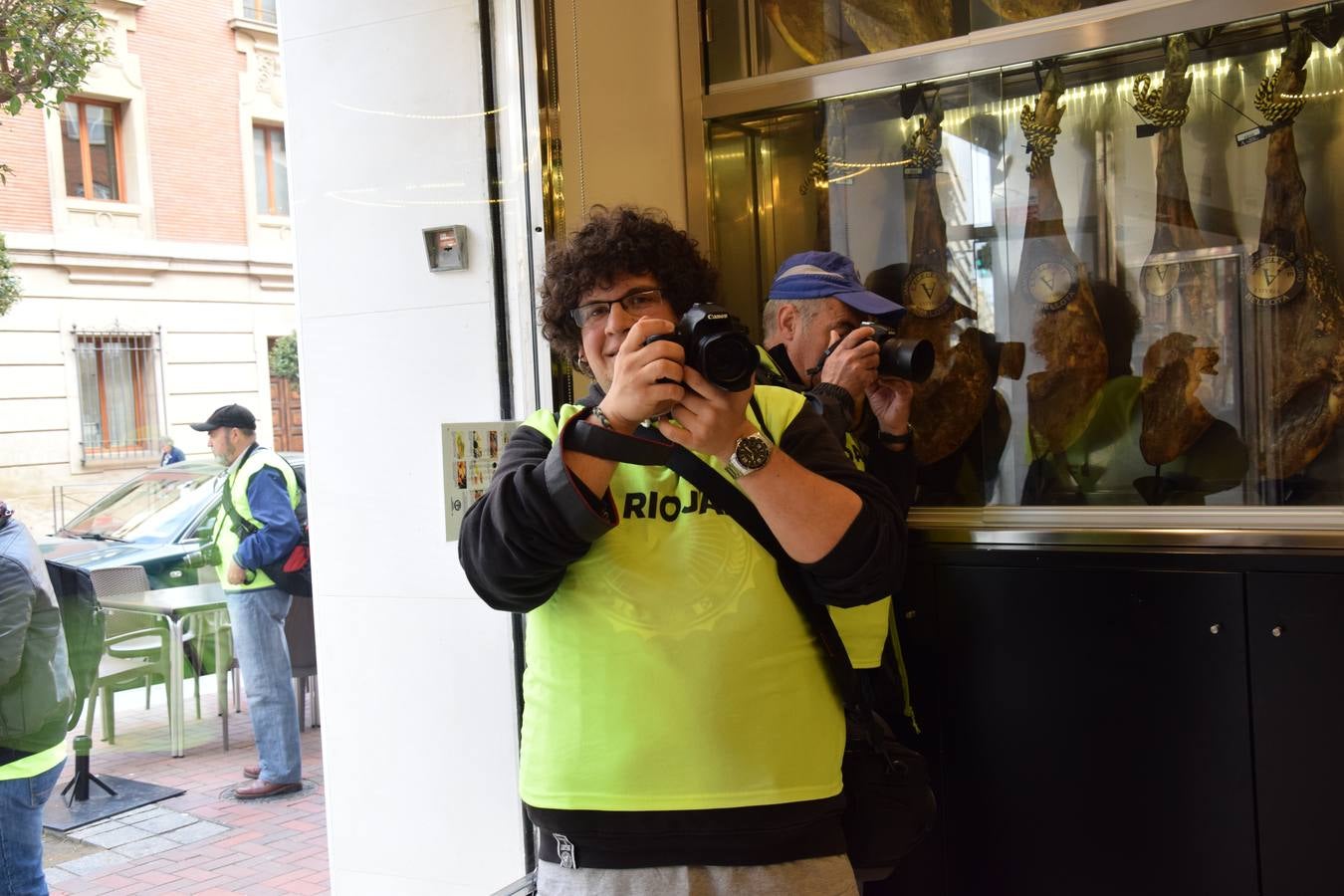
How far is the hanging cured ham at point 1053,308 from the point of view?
2.51 m

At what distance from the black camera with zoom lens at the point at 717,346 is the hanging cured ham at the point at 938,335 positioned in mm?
1463

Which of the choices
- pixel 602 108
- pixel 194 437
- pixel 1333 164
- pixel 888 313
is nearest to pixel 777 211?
pixel 602 108

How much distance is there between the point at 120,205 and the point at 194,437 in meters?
0.37

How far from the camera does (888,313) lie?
7.15 feet

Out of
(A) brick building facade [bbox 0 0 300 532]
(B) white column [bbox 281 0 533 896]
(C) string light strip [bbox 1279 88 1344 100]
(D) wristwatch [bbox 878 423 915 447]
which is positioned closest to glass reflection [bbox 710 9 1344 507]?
(C) string light strip [bbox 1279 88 1344 100]

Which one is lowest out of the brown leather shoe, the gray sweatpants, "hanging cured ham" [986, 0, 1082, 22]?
the brown leather shoe

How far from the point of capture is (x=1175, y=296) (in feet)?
8.14

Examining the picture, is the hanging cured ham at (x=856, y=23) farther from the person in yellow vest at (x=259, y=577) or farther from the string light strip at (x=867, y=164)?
the person in yellow vest at (x=259, y=577)

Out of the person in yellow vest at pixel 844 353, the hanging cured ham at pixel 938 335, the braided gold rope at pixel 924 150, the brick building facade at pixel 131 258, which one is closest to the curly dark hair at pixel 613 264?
the person in yellow vest at pixel 844 353

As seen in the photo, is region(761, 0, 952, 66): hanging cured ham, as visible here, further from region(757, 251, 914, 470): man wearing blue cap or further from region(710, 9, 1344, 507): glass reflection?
region(757, 251, 914, 470): man wearing blue cap

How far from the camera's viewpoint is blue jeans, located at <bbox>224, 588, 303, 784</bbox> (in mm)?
2002

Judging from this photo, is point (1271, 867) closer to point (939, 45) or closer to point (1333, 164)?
point (1333, 164)

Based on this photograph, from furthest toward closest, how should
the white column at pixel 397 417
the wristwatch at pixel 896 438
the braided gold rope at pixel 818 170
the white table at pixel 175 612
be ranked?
1. the braided gold rope at pixel 818 170
2. the white column at pixel 397 417
3. the wristwatch at pixel 896 438
4. the white table at pixel 175 612

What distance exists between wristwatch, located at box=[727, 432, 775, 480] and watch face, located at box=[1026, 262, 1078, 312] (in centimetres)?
153
